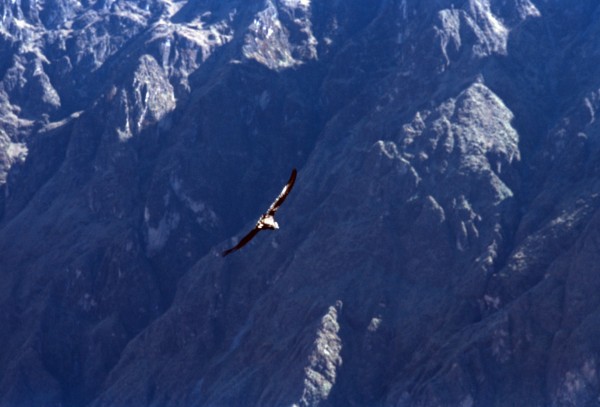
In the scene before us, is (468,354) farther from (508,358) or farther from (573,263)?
(573,263)

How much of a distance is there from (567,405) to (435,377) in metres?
21.4

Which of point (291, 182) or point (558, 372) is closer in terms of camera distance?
point (291, 182)

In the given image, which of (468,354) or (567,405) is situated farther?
(468,354)

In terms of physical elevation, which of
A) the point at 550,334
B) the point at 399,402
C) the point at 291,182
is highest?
the point at 550,334

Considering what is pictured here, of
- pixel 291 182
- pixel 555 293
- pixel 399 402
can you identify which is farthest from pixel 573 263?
pixel 291 182

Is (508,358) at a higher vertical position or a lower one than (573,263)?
lower

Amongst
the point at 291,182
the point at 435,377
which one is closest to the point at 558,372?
the point at 435,377

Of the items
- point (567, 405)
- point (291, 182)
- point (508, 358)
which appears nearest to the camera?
point (291, 182)

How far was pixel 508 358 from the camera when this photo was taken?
195250 millimetres

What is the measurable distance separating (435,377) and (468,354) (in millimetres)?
5778

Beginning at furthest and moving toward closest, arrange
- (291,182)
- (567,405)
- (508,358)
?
(508,358) → (567,405) → (291,182)

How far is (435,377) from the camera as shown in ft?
643

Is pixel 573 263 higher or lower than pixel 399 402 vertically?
higher

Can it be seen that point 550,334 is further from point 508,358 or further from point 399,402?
point 399,402
